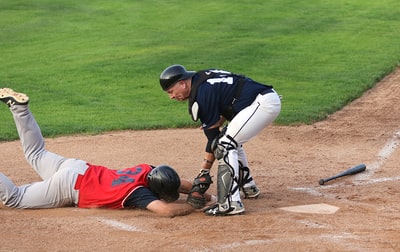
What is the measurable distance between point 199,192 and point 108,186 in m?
0.94

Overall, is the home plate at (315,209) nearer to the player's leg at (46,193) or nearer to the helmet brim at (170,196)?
the helmet brim at (170,196)

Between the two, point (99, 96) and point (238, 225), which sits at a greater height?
point (238, 225)

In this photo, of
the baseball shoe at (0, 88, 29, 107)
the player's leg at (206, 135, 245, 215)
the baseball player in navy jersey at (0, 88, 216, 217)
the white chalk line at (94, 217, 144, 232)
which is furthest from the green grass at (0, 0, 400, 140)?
the white chalk line at (94, 217, 144, 232)

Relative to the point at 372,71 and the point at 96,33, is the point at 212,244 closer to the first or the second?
the point at 372,71

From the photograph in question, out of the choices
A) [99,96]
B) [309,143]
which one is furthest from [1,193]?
[99,96]

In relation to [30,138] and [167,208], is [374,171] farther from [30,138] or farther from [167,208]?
[30,138]

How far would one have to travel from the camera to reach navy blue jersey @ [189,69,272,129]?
7832mm

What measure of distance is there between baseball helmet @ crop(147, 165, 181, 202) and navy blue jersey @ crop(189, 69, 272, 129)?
60 centimetres

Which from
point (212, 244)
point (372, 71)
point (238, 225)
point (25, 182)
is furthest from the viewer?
point (372, 71)

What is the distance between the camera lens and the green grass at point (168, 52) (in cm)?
1397

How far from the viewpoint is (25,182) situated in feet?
30.7

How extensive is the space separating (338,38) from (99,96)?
26.5ft

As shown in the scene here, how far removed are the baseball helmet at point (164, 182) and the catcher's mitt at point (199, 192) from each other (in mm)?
182

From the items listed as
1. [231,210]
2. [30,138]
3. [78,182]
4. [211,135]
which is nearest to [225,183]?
[231,210]
